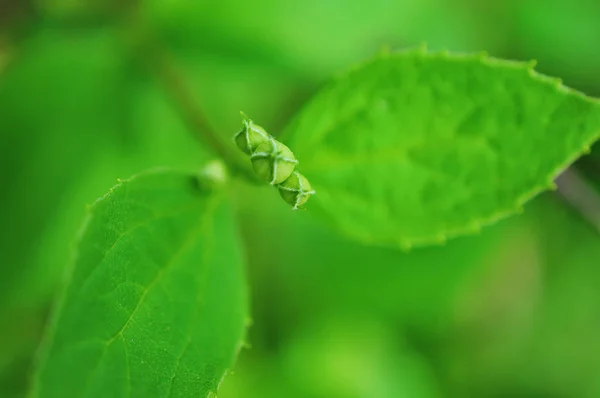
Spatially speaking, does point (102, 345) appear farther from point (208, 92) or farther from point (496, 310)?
point (496, 310)

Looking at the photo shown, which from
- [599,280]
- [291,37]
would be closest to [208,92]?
[291,37]

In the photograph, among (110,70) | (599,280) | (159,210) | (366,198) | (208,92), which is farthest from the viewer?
(599,280)

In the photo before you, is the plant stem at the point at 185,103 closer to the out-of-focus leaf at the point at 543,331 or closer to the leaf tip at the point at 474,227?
the leaf tip at the point at 474,227

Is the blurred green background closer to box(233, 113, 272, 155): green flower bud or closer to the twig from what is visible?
the twig

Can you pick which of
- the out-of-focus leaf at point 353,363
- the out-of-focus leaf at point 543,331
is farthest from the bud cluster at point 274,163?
the out-of-focus leaf at point 543,331

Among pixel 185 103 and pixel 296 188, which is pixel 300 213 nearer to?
pixel 185 103

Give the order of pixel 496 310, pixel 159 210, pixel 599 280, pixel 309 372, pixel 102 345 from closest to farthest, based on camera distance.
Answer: pixel 102 345
pixel 159 210
pixel 309 372
pixel 599 280
pixel 496 310

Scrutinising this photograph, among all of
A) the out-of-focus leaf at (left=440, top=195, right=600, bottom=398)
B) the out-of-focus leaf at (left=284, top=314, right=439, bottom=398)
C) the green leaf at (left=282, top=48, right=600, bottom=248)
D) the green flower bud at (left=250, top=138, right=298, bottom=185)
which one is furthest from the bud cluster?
the out-of-focus leaf at (left=440, top=195, right=600, bottom=398)
